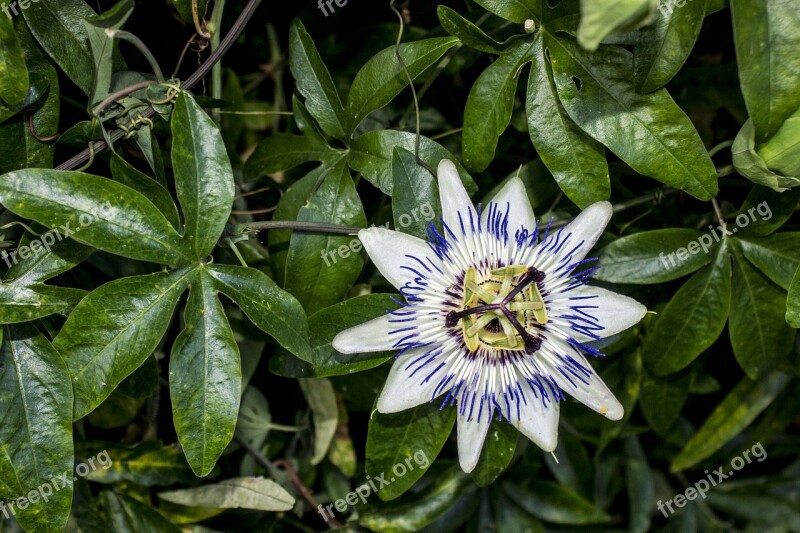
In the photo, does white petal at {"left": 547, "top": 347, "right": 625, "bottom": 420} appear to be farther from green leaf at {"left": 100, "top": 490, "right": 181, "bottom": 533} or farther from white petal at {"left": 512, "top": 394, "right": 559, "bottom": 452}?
green leaf at {"left": 100, "top": 490, "right": 181, "bottom": 533}

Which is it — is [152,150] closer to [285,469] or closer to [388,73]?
[388,73]

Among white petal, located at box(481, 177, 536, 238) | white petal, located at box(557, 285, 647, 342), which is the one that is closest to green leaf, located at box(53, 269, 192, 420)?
white petal, located at box(481, 177, 536, 238)

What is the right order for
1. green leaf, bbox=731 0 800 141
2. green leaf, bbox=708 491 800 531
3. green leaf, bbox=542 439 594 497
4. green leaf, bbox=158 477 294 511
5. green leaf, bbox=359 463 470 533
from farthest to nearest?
green leaf, bbox=708 491 800 531 < green leaf, bbox=542 439 594 497 < green leaf, bbox=359 463 470 533 < green leaf, bbox=158 477 294 511 < green leaf, bbox=731 0 800 141

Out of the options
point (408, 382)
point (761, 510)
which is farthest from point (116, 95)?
point (761, 510)

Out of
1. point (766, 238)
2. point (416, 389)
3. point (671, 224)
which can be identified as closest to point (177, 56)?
point (416, 389)

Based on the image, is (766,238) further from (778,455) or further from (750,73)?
(778,455)

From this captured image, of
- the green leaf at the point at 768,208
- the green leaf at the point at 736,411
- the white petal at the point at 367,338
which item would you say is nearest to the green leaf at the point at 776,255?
the green leaf at the point at 768,208

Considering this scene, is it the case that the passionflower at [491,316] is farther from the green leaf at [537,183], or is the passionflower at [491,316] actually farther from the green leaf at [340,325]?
the green leaf at [537,183]
